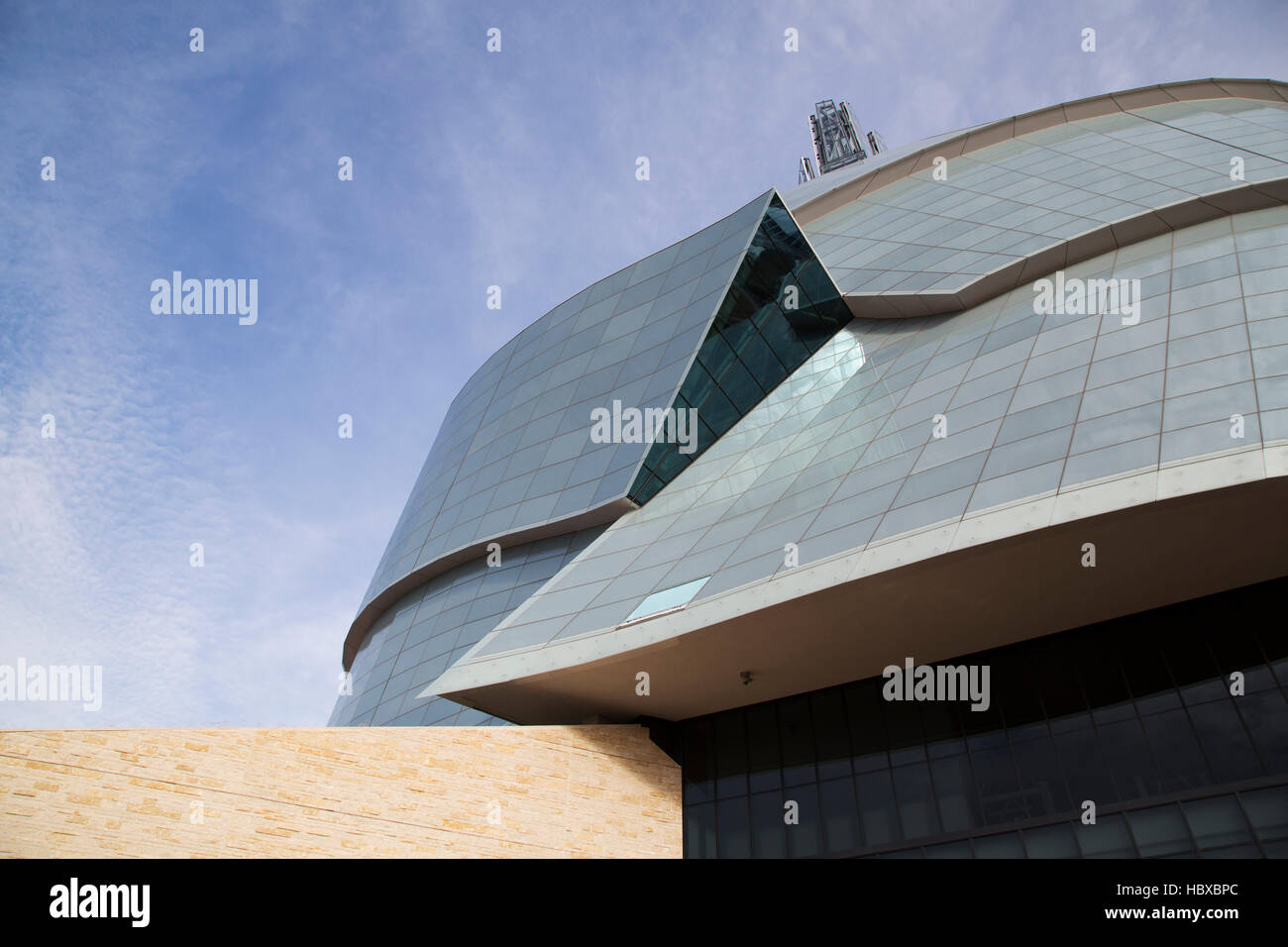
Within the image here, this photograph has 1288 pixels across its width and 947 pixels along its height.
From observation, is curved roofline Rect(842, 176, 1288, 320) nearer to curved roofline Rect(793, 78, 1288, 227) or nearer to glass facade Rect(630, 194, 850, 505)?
glass facade Rect(630, 194, 850, 505)

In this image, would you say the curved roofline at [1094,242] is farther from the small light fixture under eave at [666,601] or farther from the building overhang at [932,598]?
the small light fixture under eave at [666,601]

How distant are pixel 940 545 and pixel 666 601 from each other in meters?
5.15

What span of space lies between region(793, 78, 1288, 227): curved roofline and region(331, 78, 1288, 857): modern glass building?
10.4 meters

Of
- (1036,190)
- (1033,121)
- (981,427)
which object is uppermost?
(1033,121)

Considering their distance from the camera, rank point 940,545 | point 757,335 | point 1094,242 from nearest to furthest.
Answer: point 940,545 → point 1094,242 → point 757,335

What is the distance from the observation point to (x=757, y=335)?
25016 millimetres

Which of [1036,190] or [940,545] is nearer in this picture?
[940,545]

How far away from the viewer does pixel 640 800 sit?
16688 millimetres

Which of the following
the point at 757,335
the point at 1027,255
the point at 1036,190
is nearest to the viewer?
the point at 1027,255

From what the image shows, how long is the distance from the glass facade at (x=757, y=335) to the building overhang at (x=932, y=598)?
6.60 m

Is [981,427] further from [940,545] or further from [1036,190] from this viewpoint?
[1036,190]

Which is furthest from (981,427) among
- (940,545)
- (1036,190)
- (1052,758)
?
(1036,190)

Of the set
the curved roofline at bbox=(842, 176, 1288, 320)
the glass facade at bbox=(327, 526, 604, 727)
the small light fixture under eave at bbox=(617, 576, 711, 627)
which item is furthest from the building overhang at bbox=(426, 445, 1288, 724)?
the curved roofline at bbox=(842, 176, 1288, 320)

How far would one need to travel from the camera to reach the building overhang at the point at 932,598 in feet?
40.1
